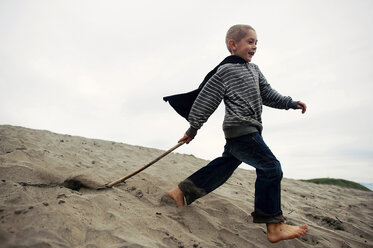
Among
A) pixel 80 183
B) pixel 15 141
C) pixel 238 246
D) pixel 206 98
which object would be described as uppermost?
pixel 206 98

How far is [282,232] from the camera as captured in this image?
2.44 metres

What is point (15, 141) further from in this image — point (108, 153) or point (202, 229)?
point (202, 229)

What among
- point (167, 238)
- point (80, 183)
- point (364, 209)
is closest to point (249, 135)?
point (167, 238)

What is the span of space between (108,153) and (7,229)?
327 cm

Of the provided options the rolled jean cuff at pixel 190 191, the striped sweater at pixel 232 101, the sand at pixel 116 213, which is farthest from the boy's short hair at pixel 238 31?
the sand at pixel 116 213

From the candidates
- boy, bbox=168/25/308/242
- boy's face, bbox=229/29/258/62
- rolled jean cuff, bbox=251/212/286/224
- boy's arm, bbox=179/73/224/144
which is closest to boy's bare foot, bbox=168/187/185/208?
boy, bbox=168/25/308/242

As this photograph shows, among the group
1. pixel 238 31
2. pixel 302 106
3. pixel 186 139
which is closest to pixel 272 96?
pixel 302 106

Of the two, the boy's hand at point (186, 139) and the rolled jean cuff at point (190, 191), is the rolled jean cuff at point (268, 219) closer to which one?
the rolled jean cuff at point (190, 191)

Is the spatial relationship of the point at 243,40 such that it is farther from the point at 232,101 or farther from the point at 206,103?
the point at 206,103

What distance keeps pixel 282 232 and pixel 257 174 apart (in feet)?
1.71

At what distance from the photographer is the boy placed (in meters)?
2.47

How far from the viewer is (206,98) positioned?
2.70m

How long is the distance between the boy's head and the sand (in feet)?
5.34

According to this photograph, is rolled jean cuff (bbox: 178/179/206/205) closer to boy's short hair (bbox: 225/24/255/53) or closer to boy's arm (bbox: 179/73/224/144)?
boy's arm (bbox: 179/73/224/144)
